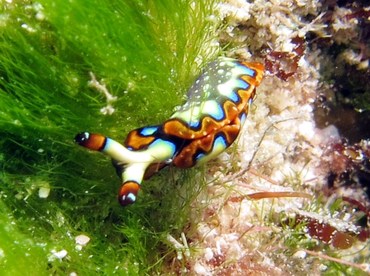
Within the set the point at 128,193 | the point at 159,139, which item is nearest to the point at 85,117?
the point at 159,139

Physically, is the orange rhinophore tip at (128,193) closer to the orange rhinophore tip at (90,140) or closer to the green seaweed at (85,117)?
the orange rhinophore tip at (90,140)

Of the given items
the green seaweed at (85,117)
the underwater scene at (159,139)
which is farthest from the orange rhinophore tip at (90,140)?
the green seaweed at (85,117)

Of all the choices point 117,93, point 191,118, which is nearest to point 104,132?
point 117,93

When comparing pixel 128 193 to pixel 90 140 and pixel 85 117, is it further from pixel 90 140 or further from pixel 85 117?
pixel 85 117

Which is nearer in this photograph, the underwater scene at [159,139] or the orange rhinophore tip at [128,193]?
the orange rhinophore tip at [128,193]

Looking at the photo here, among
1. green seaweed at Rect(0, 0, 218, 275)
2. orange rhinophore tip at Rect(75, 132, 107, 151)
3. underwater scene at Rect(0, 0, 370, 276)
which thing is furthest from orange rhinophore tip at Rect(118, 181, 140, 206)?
green seaweed at Rect(0, 0, 218, 275)

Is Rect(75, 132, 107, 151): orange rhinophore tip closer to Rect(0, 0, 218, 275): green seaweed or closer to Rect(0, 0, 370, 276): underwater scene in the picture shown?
Rect(0, 0, 370, 276): underwater scene
